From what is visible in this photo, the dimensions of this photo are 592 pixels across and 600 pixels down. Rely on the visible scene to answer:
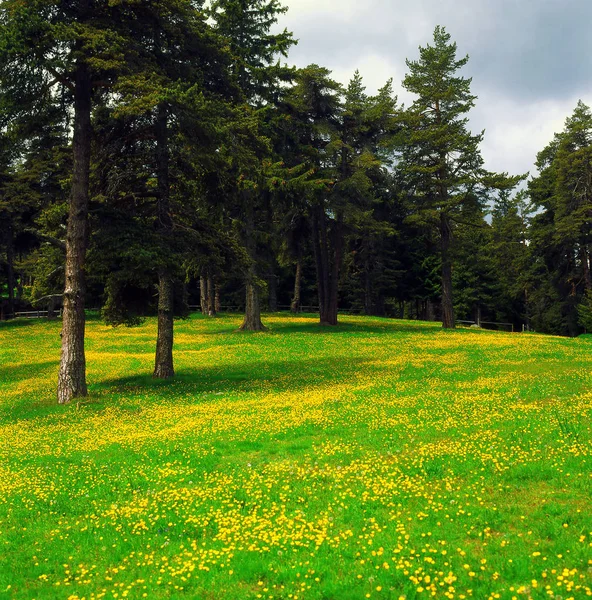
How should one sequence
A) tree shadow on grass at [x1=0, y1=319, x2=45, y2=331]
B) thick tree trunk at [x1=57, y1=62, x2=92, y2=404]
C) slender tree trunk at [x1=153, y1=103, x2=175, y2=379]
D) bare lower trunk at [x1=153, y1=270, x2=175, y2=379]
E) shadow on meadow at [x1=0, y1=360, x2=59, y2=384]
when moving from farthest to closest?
tree shadow on grass at [x1=0, y1=319, x2=45, y2=331]
shadow on meadow at [x1=0, y1=360, x2=59, y2=384]
bare lower trunk at [x1=153, y1=270, x2=175, y2=379]
slender tree trunk at [x1=153, y1=103, x2=175, y2=379]
thick tree trunk at [x1=57, y1=62, x2=92, y2=404]

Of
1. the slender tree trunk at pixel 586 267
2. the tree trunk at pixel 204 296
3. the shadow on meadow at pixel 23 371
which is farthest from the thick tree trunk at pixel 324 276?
the slender tree trunk at pixel 586 267

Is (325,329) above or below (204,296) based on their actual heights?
below

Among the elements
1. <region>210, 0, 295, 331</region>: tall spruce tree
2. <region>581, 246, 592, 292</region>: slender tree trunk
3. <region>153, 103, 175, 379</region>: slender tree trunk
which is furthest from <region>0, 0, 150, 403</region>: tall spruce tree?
<region>581, 246, 592, 292</region>: slender tree trunk

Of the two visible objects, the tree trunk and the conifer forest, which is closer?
the conifer forest

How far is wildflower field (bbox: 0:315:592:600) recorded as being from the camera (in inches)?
226

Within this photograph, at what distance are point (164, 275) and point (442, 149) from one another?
2930 cm

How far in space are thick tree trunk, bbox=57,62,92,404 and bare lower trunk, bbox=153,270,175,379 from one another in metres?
3.10

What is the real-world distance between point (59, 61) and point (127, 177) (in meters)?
4.77

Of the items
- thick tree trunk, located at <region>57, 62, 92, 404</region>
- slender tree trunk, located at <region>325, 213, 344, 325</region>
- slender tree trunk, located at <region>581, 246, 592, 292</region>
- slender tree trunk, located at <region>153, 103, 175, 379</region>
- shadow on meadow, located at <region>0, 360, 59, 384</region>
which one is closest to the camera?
thick tree trunk, located at <region>57, 62, 92, 404</region>

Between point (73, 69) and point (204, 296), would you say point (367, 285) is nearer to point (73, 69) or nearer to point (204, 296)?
point (204, 296)

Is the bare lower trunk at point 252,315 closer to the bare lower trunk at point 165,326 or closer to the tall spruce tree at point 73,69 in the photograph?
the bare lower trunk at point 165,326

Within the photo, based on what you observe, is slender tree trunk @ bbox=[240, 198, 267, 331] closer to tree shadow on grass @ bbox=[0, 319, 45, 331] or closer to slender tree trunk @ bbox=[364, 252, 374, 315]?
tree shadow on grass @ bbox=[0, 319, 45, 331]

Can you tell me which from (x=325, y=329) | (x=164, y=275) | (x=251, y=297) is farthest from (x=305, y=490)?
(x=325, y=329)

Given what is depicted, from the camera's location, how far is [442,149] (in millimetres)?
41000
